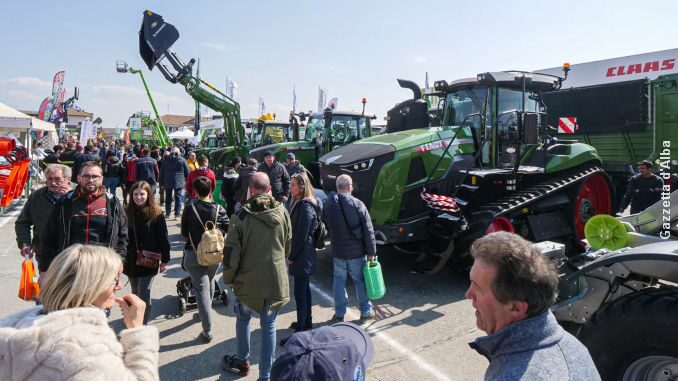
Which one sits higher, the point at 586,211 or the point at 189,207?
the point at 189,207

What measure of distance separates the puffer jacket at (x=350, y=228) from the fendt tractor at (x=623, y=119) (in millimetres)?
6542

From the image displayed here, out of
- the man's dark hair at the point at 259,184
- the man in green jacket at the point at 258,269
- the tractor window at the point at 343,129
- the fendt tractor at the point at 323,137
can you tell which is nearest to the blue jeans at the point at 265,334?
the man in green jacket at the point at 258,269

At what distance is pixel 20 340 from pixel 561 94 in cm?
1183

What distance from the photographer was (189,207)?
4.10m

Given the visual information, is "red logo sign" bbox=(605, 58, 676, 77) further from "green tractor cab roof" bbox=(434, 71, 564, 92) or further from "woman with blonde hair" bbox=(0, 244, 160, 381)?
"woman with blonde hair" bbox=(0, 244, 160, 381)

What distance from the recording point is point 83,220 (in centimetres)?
337

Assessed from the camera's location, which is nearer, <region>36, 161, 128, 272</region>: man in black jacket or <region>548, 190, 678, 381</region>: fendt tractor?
<region>548, 190, 678, 381</region>: fendt tractor

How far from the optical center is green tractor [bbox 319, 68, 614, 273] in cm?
540

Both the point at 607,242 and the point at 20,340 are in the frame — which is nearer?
the point at 20,340

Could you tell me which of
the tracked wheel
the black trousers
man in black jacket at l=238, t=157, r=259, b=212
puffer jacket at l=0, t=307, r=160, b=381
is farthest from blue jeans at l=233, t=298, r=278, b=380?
the tracked wheel

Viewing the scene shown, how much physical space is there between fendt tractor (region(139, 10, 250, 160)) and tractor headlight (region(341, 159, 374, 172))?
9.37 m

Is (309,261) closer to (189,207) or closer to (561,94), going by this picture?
(189,207)

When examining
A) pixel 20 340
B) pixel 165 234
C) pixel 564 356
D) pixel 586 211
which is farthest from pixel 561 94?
pixel 20 340

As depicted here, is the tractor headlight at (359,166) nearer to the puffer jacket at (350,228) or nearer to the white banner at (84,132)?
the puffer jacket at (350,228)
